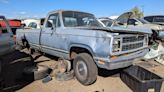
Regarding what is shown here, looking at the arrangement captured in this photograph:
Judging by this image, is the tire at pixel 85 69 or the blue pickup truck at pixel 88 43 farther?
the tire at pixel 85 69

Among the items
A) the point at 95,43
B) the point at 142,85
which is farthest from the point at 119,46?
Answer: the point at 142,85

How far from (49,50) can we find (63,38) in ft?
4.20

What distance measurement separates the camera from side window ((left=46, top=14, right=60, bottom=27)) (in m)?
6.39

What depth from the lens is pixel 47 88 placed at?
4.99 m

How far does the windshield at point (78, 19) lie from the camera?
6242 millimetres

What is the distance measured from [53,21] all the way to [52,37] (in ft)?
2.02

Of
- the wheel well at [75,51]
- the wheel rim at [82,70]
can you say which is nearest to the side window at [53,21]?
the wheel well at [75,51]

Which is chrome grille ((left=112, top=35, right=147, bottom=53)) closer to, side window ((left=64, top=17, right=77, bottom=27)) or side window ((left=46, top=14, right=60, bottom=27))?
side window ((left=64, top=17, right=77, bottom=27))

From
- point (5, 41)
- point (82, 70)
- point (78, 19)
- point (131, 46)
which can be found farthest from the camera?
point (78, 19)

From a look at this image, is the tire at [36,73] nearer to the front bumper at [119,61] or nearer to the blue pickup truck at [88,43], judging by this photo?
the blue pickup truck at [88,43]

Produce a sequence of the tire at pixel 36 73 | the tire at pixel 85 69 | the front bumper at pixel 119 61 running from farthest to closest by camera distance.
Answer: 1. the tire at pixel 36 73
2. the tire at pixel 85 69
3. the front bumper at pixel 119 61

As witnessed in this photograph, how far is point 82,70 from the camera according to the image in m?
5.16

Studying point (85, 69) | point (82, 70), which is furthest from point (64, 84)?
point (85, 69)

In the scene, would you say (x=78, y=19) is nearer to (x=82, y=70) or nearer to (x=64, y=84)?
(x=82, y=70)
